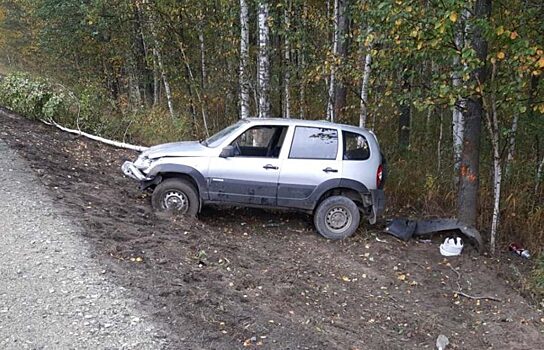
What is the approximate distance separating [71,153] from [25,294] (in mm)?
6636

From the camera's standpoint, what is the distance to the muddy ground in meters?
4.74

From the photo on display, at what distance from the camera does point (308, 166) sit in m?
7.70

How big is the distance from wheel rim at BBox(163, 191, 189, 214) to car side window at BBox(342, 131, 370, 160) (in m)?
2.58

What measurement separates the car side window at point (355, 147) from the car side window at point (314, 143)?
17 cm

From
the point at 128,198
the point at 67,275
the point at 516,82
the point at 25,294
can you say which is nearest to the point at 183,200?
the point at 128,198

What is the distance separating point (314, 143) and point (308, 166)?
0.39 meters

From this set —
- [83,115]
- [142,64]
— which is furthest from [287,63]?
[142,64]

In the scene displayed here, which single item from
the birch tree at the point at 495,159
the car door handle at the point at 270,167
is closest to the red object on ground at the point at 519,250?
the birch tree at the point at 495,159

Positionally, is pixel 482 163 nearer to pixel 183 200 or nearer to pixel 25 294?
pixel 183 200

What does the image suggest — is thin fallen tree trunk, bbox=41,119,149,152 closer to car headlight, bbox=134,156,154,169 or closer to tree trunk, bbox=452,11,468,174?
car headlight, bbox=134,156,154,169

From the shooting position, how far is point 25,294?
4539mm

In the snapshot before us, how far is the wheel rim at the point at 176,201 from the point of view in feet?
25.3

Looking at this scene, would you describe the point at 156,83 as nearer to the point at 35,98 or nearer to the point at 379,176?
the point at 35,98

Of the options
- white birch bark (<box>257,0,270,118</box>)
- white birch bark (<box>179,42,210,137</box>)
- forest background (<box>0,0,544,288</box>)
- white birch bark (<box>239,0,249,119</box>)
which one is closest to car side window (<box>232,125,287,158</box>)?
forest background (<box>0,0,544,288</box>)
